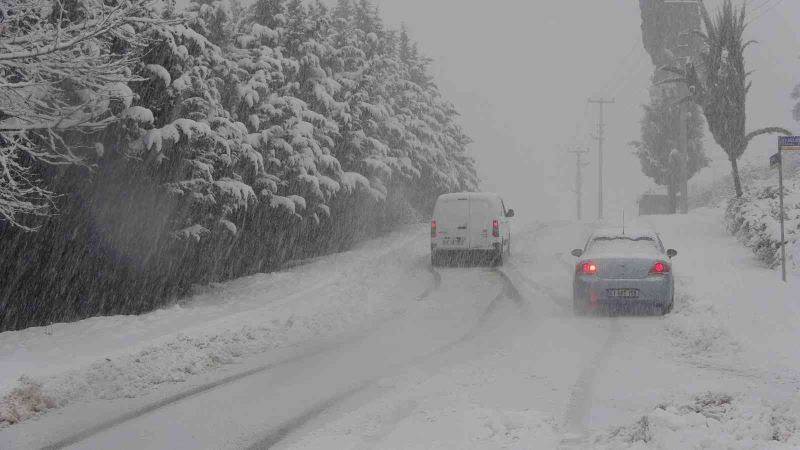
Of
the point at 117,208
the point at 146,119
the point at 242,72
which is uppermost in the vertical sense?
the point at 242,72

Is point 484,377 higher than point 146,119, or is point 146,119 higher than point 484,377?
point 146,119

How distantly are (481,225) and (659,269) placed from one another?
9.35 meters

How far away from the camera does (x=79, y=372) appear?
828 centimetres

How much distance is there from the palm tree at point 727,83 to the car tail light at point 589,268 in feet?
47.3

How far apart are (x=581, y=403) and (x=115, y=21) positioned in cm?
649

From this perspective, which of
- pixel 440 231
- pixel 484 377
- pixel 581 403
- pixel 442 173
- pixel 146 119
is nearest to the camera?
pixel 581 403

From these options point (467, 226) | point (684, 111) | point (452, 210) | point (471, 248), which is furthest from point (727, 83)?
point (684, 111)

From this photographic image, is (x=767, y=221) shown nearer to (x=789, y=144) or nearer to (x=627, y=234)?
(x=789, y=144)

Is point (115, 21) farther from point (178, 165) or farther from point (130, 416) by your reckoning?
point (178, 165)

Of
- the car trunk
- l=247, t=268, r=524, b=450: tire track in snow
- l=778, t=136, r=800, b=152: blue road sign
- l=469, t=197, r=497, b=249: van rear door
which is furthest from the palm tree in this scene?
l=247, t=268, r=524, b=450: tire track in snow

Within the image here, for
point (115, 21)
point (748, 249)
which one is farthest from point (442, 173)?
point (115, 21)

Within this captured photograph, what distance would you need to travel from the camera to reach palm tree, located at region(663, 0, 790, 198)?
81.7 ft

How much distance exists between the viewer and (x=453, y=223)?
2195cm

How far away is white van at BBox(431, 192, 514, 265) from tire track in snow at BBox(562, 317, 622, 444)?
36.8ft
